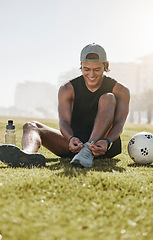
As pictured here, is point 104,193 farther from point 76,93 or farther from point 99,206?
point 76,93

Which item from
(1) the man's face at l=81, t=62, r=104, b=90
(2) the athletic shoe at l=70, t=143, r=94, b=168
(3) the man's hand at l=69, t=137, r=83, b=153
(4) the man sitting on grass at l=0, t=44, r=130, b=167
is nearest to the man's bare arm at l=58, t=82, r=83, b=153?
(4) the man sitting on grass at l=0, t=44, r=130, b=167

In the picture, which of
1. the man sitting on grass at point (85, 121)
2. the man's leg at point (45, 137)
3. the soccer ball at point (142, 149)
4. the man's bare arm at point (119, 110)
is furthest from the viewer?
the soccer ball at point (142, 149)

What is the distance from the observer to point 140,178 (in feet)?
12.7

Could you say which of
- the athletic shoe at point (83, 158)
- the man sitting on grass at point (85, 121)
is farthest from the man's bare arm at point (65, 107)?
the athletic shoe at point (83, 158)

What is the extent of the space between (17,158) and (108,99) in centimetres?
170

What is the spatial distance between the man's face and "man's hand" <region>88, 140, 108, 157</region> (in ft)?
3.67

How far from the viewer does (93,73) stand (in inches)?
188

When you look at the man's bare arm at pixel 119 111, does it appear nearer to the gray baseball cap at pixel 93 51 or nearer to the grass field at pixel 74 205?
the gray baseball cap at pixel 93 51

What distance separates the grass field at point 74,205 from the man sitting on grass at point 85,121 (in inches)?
14.1

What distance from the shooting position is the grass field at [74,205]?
94.8 inches

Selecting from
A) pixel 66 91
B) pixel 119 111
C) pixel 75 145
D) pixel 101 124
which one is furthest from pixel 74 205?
pixel 66 91

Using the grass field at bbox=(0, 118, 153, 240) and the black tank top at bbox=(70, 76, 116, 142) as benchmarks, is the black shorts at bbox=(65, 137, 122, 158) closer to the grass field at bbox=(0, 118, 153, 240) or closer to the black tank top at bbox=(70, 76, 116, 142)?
the black tank top at bbox=(70, 76, 116, 142)

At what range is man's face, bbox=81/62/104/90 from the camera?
4.68 meters

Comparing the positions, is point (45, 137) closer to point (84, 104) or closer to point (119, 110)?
point (84, 104)
